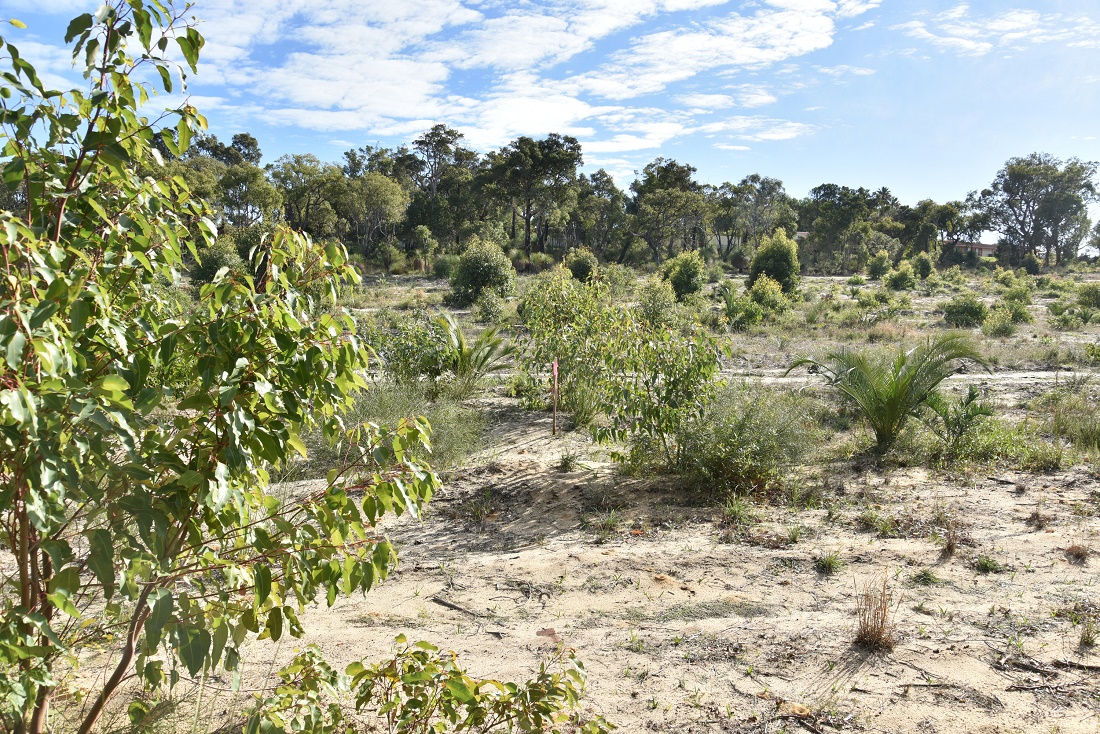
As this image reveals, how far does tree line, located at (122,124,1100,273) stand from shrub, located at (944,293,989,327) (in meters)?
21.1

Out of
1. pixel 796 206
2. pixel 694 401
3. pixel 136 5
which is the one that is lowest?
pixel 694 401

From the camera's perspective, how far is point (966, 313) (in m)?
18.1

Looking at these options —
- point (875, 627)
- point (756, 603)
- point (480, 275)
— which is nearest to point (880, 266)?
point (480, 275)

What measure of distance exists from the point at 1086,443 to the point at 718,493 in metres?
4.09

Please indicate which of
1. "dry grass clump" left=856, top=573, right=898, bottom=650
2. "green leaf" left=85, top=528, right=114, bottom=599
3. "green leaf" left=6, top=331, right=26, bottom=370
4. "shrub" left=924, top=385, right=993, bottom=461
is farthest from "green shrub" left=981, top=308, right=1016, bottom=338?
"green leaf" left=6, top=331, right=26, bottom=370

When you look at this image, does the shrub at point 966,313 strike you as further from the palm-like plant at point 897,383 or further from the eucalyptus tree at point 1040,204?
the eucalyptus tree at point 1040,204

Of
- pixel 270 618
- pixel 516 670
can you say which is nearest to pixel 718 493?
pixel 516 670

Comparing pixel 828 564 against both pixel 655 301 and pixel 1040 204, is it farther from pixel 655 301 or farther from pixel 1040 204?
pixel 1040 204

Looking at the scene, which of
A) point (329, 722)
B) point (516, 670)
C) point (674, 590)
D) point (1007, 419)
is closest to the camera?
point (329, 722)

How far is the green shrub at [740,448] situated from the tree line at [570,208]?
85.6 feet

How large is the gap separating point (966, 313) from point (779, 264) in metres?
8.42

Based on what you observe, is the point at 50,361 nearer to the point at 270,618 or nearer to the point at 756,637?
the point at 270,618

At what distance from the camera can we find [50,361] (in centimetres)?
111

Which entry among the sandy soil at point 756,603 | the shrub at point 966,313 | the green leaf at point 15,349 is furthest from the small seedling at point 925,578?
the shrub at point 966,313
